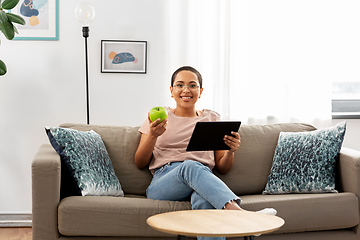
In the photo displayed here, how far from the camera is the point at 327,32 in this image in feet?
9.98

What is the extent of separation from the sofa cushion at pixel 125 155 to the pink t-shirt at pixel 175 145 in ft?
0.35

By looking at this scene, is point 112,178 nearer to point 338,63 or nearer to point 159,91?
point 159,91

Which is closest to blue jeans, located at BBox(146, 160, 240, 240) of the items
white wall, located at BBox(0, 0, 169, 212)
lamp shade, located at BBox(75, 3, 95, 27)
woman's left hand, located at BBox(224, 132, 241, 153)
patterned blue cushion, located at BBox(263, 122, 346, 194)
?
woman's left hand, located at BBox(224, 132, 241, 153)

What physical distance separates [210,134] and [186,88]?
0.42 m

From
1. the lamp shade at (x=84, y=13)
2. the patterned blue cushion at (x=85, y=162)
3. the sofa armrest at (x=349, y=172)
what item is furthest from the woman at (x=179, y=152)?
the lamp shade at (x=84, y=13)

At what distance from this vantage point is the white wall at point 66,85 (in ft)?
9.55

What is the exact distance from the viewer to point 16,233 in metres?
2.72

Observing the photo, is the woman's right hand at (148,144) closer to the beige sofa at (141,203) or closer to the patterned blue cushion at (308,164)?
the beige sofa at (141,203)

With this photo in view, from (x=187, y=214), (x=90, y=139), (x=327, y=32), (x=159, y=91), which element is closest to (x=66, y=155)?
(x=90, y=139)

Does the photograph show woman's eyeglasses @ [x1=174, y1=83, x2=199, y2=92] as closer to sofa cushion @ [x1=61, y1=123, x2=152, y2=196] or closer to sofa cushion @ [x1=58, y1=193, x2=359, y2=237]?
sofa cushion @ [x1=61, y1=123, x2=152, y2=196]

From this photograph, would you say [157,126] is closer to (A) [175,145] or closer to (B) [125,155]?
(A) [175,145]

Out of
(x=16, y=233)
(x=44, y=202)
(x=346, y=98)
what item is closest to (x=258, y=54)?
(x=346, y=98)

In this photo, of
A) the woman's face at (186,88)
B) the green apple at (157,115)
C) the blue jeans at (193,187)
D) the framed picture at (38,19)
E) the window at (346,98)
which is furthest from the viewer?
the window at (346,98)

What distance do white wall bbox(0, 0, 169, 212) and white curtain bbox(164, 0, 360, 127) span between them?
0.74 feet
